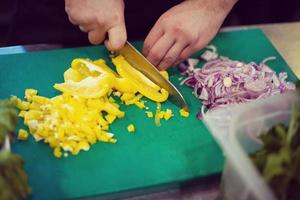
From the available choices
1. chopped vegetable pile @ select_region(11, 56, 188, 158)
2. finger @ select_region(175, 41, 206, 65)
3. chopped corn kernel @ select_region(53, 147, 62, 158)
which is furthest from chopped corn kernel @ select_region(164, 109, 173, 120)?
chopped corn kernel @ select_region(53, 147, 62, 158)

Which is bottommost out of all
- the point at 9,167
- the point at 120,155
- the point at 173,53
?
the point at 120,155

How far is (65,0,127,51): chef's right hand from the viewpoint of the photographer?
59.0 inches

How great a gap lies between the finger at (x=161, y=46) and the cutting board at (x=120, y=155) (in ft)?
0.35

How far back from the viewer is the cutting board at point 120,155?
48.8 inches

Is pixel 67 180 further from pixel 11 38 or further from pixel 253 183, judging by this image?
pixel 11 38

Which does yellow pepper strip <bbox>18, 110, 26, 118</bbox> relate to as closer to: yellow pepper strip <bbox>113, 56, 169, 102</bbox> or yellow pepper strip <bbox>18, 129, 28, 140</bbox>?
yellow pepper strip <bbox>18, 129, 28, 140</bbox>

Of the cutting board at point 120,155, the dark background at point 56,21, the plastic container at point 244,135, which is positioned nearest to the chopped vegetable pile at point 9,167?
the cutting board at point 120,155

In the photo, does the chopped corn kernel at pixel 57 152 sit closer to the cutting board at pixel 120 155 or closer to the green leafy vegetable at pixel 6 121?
the cutting board at pixel 120 155

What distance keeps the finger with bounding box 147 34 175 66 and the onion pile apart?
11 centimetres

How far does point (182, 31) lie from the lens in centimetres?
156

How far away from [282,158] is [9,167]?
0.56m

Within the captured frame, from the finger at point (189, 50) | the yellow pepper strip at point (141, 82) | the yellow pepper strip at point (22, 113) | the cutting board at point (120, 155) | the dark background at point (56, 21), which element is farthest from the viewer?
the dark background at point (56, 21)

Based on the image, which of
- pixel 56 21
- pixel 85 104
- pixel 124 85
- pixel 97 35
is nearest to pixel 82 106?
pixel 85 104

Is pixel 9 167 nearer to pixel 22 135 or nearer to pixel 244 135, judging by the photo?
pixel 22 135
